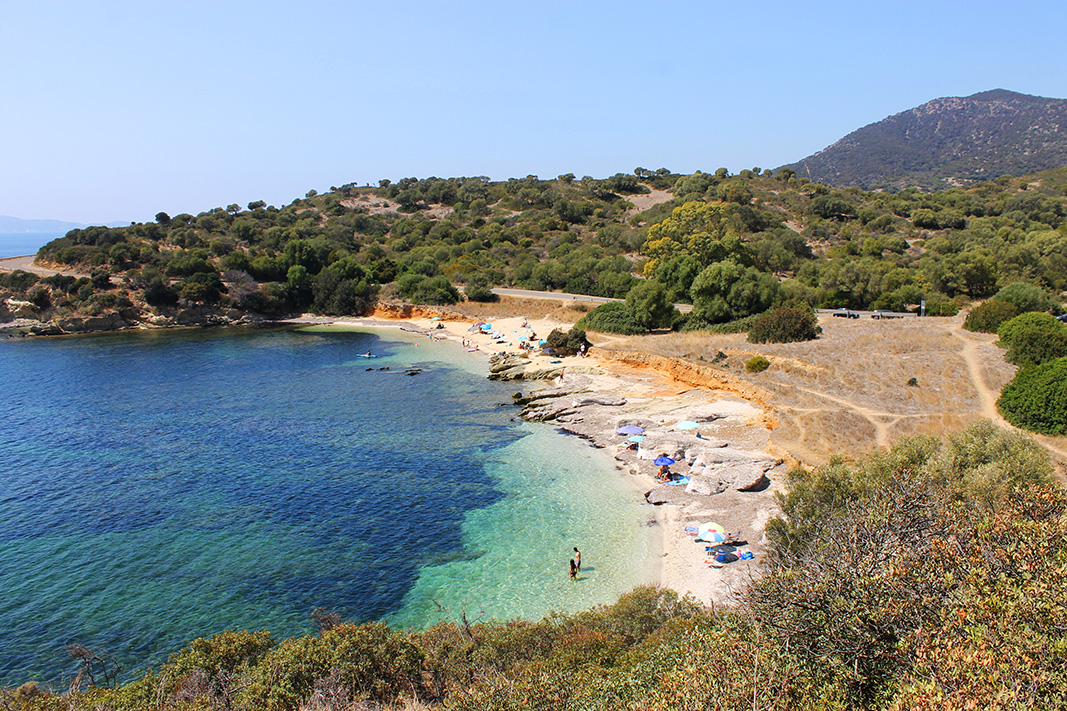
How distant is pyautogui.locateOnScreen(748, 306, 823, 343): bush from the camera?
42812 millimetres

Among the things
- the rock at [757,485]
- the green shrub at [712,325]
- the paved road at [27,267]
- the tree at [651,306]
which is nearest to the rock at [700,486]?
the rock at [757,485]

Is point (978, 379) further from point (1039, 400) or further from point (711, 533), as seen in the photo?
point (711, 533)

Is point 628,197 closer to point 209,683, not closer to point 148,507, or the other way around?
point 148,507

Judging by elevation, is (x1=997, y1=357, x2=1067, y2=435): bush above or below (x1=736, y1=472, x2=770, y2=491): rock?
above

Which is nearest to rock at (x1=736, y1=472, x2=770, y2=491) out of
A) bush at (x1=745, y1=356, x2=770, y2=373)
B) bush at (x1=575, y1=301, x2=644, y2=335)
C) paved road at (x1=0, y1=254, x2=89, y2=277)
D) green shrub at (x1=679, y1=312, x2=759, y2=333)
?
bush at (x1=745, y1=356, x2=770, y2=373)

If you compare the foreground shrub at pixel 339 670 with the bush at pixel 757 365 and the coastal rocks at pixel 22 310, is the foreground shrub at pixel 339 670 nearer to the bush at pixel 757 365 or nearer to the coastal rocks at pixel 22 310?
the bush at pixel 757 365

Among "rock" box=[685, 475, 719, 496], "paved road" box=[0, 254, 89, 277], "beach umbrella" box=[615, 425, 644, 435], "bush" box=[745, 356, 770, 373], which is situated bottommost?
"rock" box=[685, 475, 719, 496]

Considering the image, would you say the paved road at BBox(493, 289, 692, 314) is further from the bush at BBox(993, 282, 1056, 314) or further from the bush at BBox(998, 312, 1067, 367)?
Answer: the bush at BBox(998, 312, 1067, 367)

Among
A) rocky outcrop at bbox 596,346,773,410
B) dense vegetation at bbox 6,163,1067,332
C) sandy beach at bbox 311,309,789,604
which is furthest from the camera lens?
dense vegetation at bbox 6,163,1067,332

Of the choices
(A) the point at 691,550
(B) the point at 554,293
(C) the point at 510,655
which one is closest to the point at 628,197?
(B) the point at 554,293

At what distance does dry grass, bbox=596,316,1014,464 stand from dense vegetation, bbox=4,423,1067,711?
1133 cm

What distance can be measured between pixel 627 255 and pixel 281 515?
2673 inches

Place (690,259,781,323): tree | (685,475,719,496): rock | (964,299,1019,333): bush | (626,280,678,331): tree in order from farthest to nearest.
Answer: (626,280,678,331): tree < (690,259,781,323): tree < (964,299,1019,333): bush < (685,475,719,496): rock

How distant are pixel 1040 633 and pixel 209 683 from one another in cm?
1364
